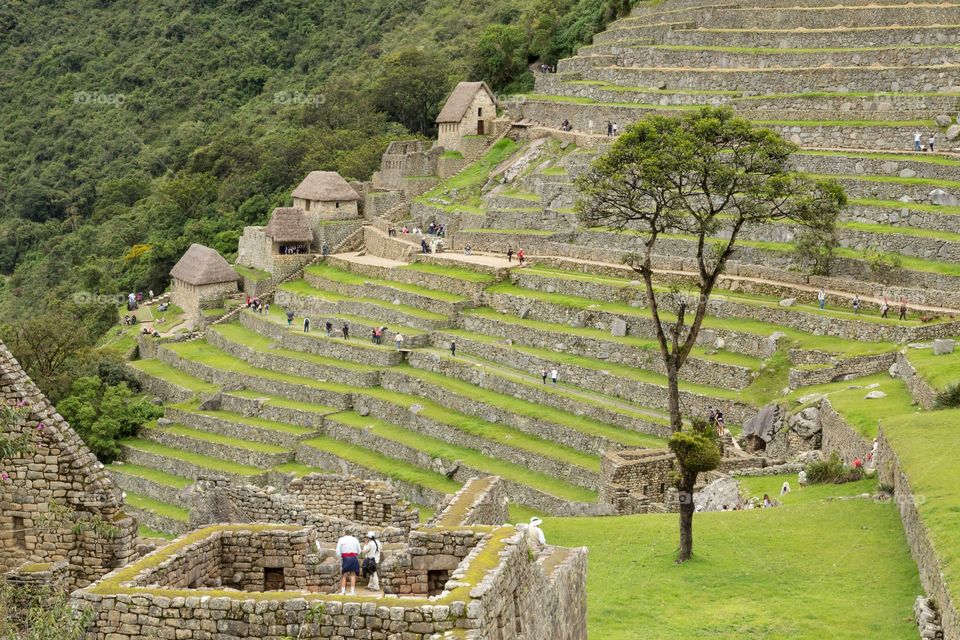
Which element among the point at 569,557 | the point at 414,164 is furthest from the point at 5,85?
the point at 569,557

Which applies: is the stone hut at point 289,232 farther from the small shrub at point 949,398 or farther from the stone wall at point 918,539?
the stone wall at point 918,539

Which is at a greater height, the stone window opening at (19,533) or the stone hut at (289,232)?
the stone window opening at (19,533)

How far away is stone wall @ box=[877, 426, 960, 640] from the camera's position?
53.2 feet

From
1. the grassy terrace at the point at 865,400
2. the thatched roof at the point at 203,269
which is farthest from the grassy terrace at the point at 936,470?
the thatched roof at the point at 203,269

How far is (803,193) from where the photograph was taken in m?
30.1

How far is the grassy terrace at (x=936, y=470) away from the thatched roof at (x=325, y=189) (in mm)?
36838

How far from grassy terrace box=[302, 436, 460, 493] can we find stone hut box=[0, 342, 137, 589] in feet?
81.0

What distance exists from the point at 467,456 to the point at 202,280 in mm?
24579

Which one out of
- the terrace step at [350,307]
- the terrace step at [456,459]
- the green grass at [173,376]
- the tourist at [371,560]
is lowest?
the green grass at [173,376]

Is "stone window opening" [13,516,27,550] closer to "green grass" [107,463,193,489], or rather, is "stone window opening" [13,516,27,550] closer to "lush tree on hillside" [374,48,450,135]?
"green grass" [107,463,193,489]

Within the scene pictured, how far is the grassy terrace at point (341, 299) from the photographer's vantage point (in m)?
46.5

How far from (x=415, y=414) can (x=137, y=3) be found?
96469 mm

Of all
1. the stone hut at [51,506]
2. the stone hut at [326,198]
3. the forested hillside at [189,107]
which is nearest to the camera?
the stone hut at [51,506]

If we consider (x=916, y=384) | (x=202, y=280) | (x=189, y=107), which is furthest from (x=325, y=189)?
(x=189, y=107)
